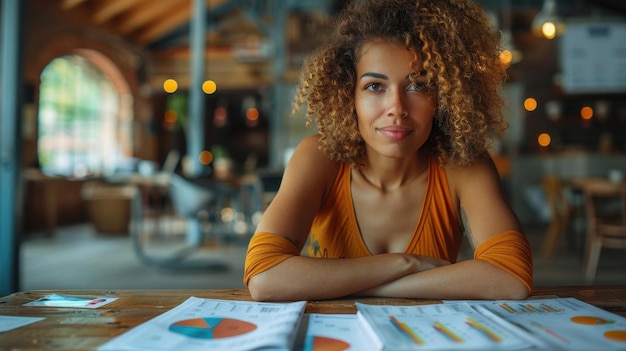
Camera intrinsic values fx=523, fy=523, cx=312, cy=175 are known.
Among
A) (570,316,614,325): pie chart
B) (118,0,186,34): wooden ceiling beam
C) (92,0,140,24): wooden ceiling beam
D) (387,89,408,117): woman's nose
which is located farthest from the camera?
(118,0,186,34): wooden ceiling beam

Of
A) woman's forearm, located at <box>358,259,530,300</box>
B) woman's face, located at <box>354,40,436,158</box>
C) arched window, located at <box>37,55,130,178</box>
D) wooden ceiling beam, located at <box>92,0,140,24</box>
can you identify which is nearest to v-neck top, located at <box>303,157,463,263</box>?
woman's face, located at <box>354,40,436,158</box>

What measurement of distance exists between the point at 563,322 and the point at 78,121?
11.4 m

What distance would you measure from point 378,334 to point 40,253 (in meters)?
6.16

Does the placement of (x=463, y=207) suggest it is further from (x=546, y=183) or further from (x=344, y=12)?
(x=546, y=183)

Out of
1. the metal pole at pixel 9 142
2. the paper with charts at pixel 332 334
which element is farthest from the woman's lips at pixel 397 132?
the metal pole at pixel 9 142

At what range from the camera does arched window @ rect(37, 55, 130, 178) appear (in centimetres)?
975

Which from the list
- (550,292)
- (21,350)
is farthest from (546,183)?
(21,350)

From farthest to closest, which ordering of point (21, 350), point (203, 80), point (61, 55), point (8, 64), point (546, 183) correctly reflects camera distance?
1. point (61, 55)
2. point (203, 80)
3. point (546, 183)
4. point (8, 64)
5. point (21, 350)

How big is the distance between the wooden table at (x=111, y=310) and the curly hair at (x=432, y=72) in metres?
0.50

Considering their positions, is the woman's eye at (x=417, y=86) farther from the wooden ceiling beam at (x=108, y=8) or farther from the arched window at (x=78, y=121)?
the wooden ceiling beam at (x=108, y=8)

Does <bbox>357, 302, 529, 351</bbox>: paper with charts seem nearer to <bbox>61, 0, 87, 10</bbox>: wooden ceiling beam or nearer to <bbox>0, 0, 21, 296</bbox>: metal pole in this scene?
<bbox>0, 0, 21, 296</bbox>: metal pole

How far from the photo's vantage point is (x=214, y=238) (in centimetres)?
722

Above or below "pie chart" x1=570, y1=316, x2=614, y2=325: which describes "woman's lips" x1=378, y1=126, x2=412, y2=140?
above

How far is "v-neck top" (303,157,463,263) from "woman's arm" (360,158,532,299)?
46 mm
